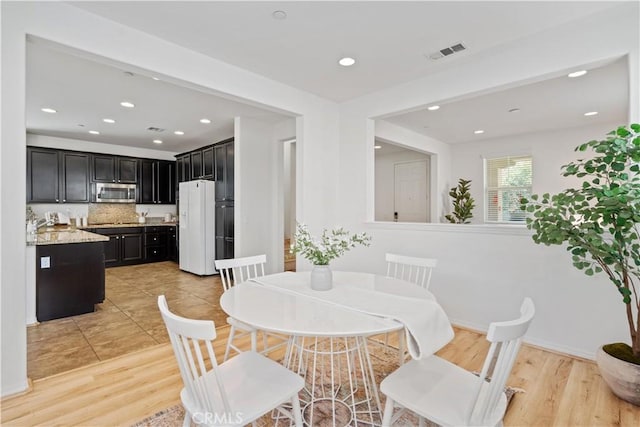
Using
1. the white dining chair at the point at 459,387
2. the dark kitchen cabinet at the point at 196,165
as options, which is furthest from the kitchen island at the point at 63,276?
the white dining chair at the point at 459,387

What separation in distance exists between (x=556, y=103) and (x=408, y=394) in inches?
180

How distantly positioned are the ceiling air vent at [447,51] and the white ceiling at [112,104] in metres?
Result: 2.40

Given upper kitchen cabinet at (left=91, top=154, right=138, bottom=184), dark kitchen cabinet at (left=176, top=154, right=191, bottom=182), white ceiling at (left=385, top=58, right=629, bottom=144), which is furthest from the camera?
dark kitchen cabinet at (left=176, top=154, right=191, bottom=182)

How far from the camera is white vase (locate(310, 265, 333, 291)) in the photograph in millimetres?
1983

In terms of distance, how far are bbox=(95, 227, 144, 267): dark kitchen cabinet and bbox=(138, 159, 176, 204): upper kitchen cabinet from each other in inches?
35.9

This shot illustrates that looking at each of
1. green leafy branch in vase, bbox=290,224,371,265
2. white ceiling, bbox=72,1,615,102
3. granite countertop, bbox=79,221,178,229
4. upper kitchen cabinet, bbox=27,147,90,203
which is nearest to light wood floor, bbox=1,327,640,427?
green leafy branch in vase, bbox=290,224,371,265

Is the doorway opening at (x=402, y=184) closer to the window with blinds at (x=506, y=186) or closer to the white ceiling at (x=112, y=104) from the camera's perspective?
the window with blinds at (x=506, y=186)

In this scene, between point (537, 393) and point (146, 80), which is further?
point (146, 80)

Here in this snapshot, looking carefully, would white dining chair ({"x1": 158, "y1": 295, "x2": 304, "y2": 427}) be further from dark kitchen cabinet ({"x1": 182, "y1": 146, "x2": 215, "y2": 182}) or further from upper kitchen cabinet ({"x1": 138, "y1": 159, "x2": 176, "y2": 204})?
upper kitchen cabinet ({"x1": 138, "y1": 159, "x2": 176, "y2": 204})

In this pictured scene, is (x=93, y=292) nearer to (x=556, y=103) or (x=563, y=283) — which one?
(x=563, y=283)

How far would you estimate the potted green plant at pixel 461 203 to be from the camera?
623cm

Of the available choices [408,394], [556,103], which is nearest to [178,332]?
[408,394]

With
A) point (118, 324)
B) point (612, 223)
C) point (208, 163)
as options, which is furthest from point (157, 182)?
point (612, 223)

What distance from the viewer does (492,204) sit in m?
6.39
